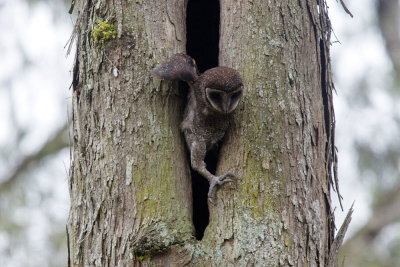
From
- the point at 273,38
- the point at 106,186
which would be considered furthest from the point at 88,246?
the point at 273,38

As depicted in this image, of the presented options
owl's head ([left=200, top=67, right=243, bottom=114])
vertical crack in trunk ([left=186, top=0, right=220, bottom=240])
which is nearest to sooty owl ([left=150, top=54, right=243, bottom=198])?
owl's head ([left=200, top=67, right=243, bottom=114])

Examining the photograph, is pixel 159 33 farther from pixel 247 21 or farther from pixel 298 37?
pixel 298 37

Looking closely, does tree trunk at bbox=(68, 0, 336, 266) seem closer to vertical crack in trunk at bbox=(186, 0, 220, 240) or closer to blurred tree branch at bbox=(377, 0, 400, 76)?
vertical crack in trunk at bbox=(186, 0, 220, 240)

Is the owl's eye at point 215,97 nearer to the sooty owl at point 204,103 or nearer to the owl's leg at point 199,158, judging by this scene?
the sooty owl at point 204,103

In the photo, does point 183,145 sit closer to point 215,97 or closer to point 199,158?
point 199,158

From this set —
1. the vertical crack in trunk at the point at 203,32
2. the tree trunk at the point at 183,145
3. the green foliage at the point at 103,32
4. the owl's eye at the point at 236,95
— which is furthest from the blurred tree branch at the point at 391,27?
the green foliage at the point at 103,32

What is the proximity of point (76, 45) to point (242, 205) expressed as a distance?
4.64 feet

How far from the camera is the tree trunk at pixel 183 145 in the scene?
9.34 ft

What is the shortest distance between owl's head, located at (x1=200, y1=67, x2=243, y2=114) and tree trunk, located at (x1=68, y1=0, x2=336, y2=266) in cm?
8

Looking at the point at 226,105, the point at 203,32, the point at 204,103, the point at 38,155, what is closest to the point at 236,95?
the point at 226,105

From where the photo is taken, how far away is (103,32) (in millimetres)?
3238

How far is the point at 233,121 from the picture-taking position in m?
3.20

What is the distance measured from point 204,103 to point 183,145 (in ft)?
0.89

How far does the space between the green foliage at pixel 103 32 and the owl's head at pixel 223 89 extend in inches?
22.6
